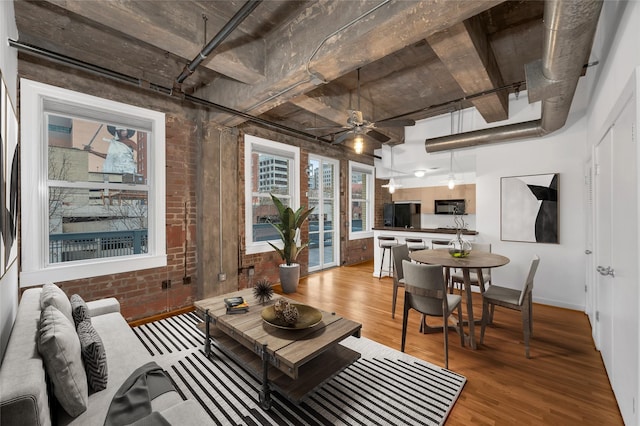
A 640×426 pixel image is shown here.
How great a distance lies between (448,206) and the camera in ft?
22.0

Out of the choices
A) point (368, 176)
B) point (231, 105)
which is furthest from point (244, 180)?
point (368, 176)

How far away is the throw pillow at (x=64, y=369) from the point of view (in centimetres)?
127

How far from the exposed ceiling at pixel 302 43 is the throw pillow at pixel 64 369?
2.22 metres

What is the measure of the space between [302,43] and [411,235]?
12.9 feet

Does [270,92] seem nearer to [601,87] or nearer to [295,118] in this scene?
[295,118]

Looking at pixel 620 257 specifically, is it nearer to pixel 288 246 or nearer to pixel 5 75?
pixel 288 246

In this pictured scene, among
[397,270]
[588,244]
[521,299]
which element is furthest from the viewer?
[397,270]

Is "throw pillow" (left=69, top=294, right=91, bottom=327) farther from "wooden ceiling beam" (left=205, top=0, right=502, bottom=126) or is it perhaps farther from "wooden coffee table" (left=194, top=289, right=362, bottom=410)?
"wooden ceiling beam" (left=205, top=0, right=502, bottom=126)

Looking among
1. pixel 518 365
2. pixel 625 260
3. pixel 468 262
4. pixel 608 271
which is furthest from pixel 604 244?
pixel 518 365

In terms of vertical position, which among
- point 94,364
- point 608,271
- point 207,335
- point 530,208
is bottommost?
point 207,335

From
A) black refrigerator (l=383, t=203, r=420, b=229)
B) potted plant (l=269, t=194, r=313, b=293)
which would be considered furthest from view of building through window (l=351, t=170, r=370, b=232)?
potted plant (l=269, t=194, r=313, b=293)

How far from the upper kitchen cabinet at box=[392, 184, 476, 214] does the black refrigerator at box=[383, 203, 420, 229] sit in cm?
24

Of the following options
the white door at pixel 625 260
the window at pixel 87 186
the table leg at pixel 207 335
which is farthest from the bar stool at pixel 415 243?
the window at pixel 87 186

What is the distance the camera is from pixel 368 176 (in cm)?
789
